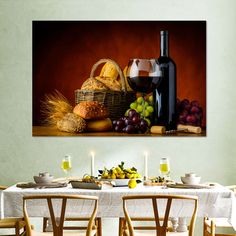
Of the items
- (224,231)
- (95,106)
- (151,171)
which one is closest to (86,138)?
(95,106)

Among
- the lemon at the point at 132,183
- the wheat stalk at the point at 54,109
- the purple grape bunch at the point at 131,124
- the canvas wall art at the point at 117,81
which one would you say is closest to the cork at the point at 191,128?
the canvas wall art at the point at 117,81

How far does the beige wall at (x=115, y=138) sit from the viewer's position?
5328 mm

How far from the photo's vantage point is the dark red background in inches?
211

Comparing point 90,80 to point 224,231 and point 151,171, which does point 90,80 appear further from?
→ point 224,231

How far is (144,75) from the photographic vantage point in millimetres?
5121

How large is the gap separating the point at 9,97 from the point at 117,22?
3.61 feet

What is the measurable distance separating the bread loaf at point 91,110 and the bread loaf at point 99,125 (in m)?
0.04

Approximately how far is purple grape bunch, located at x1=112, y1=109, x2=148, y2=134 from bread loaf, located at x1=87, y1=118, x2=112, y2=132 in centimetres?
5

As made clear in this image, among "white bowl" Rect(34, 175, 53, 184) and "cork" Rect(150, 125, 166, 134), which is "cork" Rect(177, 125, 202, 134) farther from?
"white bowl" Rect(34, 175, 53, 184)

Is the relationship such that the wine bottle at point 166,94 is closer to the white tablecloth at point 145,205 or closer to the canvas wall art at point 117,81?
the canvas wall art at point 117,81

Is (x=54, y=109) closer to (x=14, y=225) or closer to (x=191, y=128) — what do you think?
(x=191, y=128)

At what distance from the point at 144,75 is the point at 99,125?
0.60m

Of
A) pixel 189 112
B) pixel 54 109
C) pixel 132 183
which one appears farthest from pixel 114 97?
pixel 132 183

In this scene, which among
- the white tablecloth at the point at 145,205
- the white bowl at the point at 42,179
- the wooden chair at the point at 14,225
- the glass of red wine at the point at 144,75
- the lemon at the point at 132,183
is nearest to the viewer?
the white tablecloth at the point at 145,205
